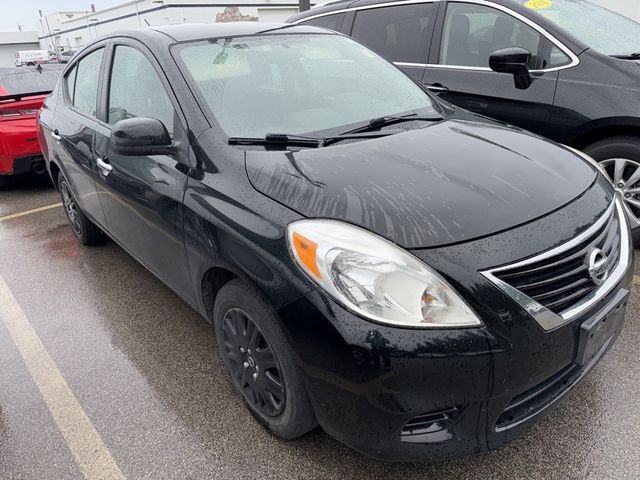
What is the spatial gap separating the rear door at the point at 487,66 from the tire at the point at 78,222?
293 cm

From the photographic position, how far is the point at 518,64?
138 inches

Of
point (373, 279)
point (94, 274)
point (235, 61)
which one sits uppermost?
point (235, 61)

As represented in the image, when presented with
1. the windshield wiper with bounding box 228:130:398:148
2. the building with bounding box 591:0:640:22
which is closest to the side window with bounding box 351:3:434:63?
the windshield wiper with bounding box 228:130:398:148

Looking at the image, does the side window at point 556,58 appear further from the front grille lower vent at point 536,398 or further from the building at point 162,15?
the building at point 162,15

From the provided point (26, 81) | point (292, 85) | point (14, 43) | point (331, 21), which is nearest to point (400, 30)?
point (331, 21)

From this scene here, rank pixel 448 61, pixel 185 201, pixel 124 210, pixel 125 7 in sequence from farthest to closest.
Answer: pixel 125 7, pixel 448 61, pixel 124 210, pixel 185 201

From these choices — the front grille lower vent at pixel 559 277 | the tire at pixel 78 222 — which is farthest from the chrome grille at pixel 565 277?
the tire at pixel 78 222

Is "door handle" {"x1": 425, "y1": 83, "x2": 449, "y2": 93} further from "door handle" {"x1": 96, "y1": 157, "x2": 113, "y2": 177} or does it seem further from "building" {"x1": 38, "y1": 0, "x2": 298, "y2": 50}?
"building" {"x1": 38, "y1": 0, "x2": 298, "y2": 50}

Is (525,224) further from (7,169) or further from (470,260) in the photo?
(7,169)

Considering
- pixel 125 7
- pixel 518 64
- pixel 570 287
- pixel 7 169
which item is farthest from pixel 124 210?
pixel 125 7

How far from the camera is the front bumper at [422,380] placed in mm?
1570

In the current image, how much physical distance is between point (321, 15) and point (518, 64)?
2.28 metres

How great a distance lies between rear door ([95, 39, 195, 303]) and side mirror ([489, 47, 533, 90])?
2245mm

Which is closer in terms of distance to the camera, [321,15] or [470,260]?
[470,260]
